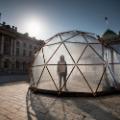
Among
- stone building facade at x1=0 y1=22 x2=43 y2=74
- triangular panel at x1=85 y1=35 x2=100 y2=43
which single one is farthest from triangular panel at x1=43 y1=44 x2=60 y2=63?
stone building facade at x1=0 y1=22 x2=43 y2=74

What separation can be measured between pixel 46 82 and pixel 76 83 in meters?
1.69

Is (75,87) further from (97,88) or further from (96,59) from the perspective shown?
(96,59)

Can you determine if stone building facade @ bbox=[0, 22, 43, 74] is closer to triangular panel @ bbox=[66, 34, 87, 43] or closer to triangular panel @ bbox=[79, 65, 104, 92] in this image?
triangular panel @ bbox=[66, 34, 87, 43]

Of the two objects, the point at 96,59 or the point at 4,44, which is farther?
the point at 4,44

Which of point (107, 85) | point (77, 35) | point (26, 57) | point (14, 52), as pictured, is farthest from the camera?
point (26, 57)

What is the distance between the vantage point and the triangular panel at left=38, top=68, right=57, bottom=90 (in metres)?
7.64

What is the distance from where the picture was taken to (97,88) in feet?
22.9

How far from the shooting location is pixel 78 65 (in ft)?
24.9

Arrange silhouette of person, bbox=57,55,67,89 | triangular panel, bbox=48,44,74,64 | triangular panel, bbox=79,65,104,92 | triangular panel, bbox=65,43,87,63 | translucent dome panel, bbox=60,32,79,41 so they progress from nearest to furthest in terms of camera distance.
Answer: triangular panel, bbox=79,65,104,92 < silhouette of person, bbox=57,55,67,89 < triangular panel, bbox=65,43,87,63 < triangular panel, bbox=48,44,74,64 < translucent dome panel, bbox=60,32,79,41

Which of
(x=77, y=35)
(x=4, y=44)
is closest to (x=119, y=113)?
(x=77, y=35)

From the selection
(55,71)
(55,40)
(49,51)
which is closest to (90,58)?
(55,71)

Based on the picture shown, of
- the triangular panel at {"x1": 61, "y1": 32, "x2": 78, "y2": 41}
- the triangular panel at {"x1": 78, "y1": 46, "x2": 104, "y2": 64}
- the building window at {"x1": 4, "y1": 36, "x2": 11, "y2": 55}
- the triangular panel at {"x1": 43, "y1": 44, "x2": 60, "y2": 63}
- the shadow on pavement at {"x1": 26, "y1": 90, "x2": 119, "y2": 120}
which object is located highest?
the building window at {"x1": 4, "y1": 36, "x2": 11, "y2": 55}

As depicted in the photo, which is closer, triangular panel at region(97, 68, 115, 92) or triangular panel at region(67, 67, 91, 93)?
triangular panel at region(67, 67, 91, 93)

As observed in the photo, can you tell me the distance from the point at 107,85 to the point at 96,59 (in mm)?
1457
